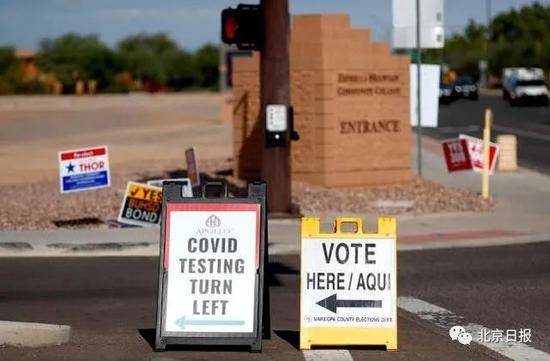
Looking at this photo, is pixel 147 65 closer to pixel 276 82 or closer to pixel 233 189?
pixel 233 189

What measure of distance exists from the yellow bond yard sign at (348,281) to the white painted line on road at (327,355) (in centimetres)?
10

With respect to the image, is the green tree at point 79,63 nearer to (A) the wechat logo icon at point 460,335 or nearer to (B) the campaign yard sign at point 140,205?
(B) the campaign yard sign at point 140,205

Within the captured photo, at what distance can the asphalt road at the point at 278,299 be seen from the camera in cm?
927

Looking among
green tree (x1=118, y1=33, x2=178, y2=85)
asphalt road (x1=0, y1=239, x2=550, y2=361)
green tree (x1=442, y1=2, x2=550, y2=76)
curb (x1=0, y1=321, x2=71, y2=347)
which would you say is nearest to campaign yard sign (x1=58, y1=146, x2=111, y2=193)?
asphalt road (x1=0, y1=239, x2=550, y2=361)

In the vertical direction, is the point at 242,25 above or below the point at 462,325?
above

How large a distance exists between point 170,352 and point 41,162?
24.9 meters

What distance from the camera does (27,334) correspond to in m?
9.26

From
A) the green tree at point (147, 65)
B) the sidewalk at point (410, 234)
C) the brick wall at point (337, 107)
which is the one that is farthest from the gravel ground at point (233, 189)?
the green tree at point (147, 65)

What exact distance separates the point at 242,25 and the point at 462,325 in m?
7.90

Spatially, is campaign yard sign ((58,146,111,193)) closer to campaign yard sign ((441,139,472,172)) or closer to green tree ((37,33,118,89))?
campaign yard sign ((441,139,472,172))

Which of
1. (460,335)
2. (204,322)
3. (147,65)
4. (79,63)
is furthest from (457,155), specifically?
(147,65)

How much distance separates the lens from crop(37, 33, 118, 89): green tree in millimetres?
124875

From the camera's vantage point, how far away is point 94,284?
513 inches

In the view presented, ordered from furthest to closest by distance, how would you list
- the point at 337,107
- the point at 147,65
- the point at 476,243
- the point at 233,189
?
the point at 147,65 → the point at 337,107 → the point at 233,189 → the point at 476,243
